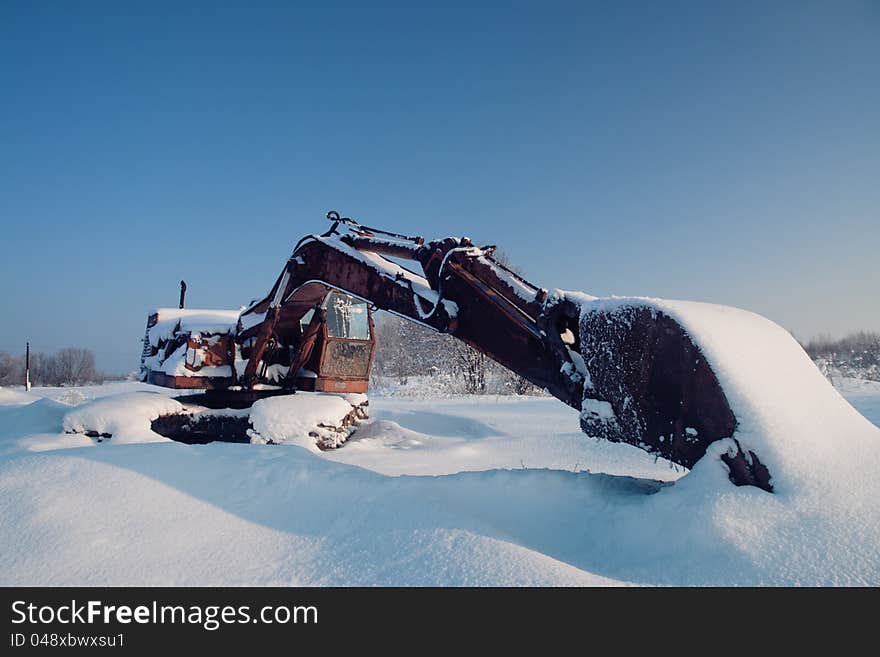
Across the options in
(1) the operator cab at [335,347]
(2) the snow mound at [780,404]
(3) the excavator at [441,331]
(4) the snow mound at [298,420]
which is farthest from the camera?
(1) the operator cab at [335,347]

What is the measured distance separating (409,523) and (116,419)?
5628 millimetres

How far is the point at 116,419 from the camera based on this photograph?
259 inches

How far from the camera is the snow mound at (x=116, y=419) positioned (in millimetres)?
6484

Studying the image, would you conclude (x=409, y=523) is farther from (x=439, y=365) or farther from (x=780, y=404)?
(x=439, y=365)

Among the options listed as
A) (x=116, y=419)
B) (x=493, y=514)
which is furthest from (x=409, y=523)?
(x=116, y=419)

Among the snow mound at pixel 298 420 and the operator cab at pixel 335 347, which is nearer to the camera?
the snow mound at pixel 298 420

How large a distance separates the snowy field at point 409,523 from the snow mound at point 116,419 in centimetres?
329

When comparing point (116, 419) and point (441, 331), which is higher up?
point (441, 331)

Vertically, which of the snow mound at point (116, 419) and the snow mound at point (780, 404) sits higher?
the snow mound at point (780, 404)

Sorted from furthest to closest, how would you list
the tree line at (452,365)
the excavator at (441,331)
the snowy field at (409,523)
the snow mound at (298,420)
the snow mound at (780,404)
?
the tree line at (452,365) < the snow mound at (298,420) < the excavator at (441,331) < the snow mound at (780,404) < the snowy field at (409,523)

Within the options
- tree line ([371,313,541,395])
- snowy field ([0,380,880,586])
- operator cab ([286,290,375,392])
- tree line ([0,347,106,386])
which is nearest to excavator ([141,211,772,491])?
operator cab ([286,290,375,392])

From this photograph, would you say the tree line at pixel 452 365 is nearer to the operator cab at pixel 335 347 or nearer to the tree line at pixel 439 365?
the tree line at pixel 439 365

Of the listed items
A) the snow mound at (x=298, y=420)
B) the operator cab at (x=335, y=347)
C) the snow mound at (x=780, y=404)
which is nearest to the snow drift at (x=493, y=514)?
the snow mound at (x=780, y=404)
